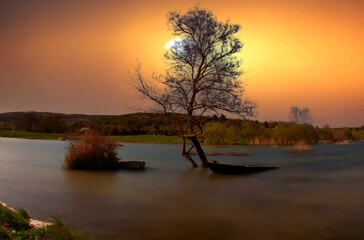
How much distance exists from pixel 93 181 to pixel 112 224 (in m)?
6.72

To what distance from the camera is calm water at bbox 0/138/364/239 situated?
8.12 metres

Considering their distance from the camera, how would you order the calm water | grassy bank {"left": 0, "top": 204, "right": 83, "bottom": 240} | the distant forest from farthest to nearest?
the distant forest
the calm water
grassy bank {"left": 0, "top": 204, "right": 83, "bottom": 240}

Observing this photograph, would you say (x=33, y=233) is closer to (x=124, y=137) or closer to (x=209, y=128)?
(x=209, y=128)

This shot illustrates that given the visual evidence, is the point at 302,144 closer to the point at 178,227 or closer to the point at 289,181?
the point at 289,181

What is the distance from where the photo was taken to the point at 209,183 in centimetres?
1465

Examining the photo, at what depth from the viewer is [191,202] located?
37.5 feet

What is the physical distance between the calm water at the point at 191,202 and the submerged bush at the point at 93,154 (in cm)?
86

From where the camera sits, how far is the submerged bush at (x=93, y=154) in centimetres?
1698

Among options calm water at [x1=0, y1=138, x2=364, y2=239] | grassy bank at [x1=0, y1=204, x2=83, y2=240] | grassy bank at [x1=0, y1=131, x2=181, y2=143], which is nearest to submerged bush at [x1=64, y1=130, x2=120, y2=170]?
calm water at [x1=0, y1=138, x2=364, y2=239]

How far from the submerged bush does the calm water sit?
86 centimetres

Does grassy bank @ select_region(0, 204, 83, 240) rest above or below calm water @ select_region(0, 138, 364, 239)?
above

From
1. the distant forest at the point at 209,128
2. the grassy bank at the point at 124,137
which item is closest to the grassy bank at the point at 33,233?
the distant forest at the point at 209,128

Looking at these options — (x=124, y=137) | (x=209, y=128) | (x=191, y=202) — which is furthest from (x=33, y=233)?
(x=124, y=137)

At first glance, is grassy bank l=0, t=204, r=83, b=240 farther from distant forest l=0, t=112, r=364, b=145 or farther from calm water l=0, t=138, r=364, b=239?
distant forest l=0, t=112, r=364, b=145
